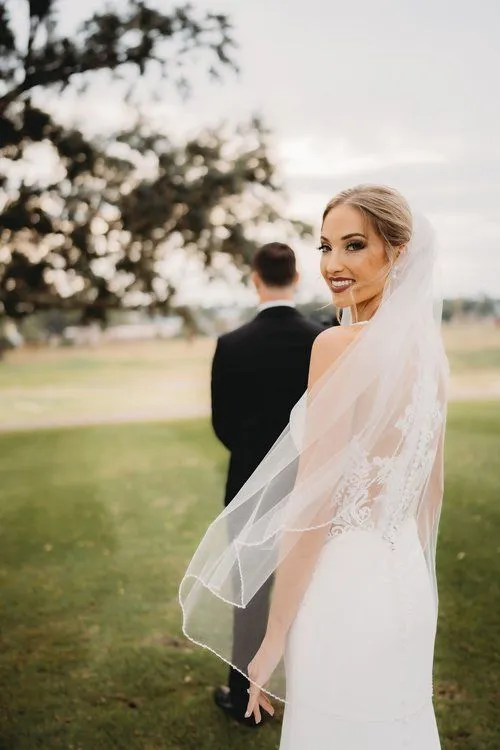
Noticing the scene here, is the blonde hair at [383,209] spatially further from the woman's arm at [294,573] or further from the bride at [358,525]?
the woman's arm at [294,573]

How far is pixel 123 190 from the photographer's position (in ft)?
31.0

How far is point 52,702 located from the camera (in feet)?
12.2

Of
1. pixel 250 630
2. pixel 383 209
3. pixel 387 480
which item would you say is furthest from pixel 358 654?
pixel 383 209

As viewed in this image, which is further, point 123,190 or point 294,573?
point 123,190

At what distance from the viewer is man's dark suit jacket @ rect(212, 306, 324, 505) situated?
11.2ft

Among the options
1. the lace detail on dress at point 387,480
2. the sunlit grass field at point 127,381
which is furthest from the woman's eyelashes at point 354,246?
the sunlit grass field at point 127,381

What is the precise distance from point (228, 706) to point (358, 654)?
2.04 m

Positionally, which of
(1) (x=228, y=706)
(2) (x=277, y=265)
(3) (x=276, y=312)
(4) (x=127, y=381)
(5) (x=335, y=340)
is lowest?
(4) (x=127, y=381)

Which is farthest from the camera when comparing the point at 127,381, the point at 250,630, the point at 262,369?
the point at 127,381

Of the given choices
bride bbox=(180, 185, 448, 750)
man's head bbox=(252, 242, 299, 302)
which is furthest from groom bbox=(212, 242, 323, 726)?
bride bbox=(180, 185, 448, 750)

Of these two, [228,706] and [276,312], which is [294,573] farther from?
[228,706]

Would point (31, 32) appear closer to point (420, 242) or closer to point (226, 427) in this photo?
point (226, 427)

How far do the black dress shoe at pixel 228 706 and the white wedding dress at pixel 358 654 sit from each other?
1734 millimetres

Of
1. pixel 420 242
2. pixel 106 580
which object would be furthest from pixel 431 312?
pixel 106 580
